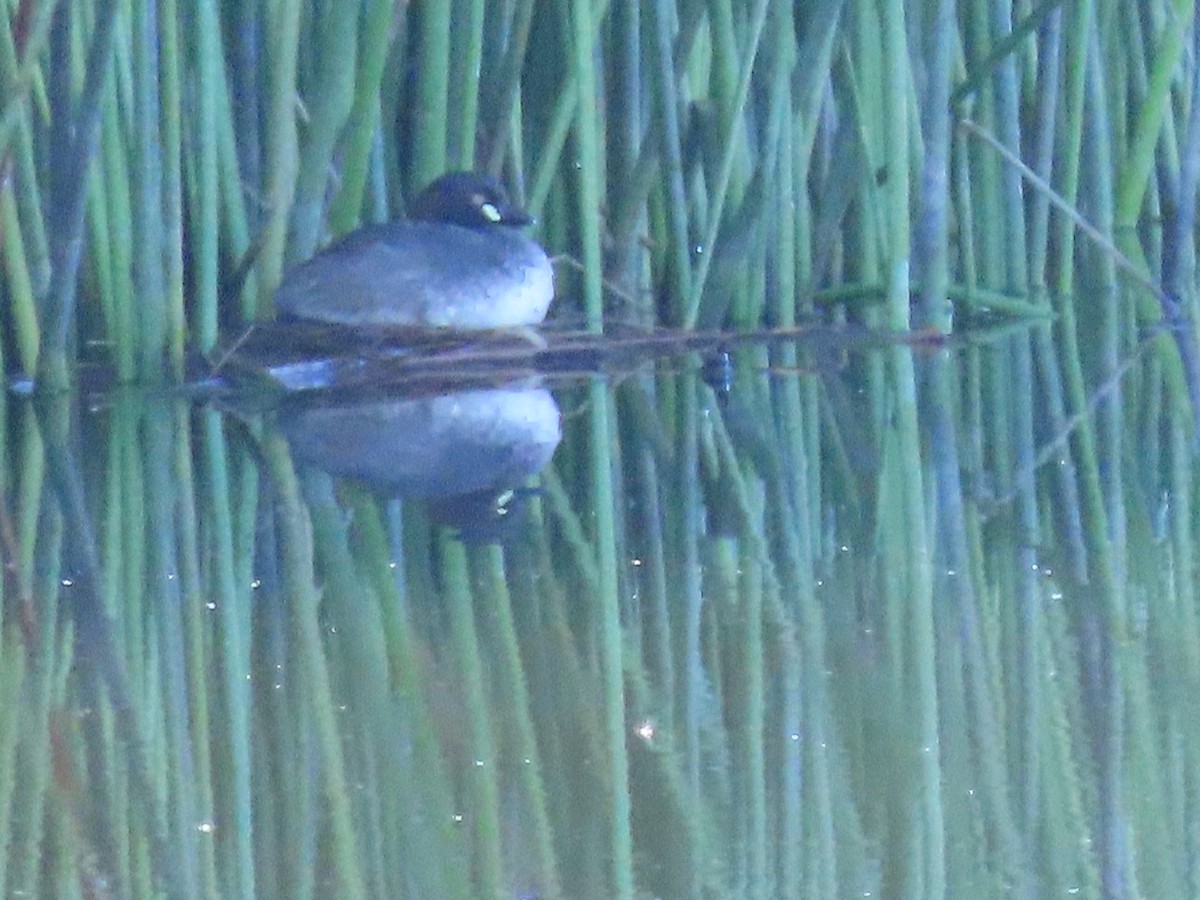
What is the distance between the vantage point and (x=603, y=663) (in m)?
1.29

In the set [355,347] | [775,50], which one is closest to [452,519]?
[355,347]

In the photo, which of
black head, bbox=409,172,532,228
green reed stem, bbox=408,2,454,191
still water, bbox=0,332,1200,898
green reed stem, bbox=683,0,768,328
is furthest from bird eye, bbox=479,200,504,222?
still water, bbox=0,332,1200,898

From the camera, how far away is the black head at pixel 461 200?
2730 mm

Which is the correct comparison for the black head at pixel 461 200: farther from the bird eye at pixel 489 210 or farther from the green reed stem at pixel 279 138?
the green reed stem at pixel 279 138

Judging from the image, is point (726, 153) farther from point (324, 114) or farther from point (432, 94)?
point (324, 114)

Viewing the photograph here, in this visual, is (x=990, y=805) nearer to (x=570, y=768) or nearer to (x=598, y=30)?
(x=570, y=768)

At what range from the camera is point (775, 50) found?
2818 mm

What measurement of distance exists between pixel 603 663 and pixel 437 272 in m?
1.47

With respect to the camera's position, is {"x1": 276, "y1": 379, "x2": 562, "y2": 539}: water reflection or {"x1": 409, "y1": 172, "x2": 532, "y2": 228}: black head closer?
{"x1": 276, "y1": 379, "x2": 562, "y2": 539}: water reflection

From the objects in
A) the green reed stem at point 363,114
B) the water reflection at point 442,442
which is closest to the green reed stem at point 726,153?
the water reflection at point 442,442

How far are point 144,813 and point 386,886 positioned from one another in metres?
0.17

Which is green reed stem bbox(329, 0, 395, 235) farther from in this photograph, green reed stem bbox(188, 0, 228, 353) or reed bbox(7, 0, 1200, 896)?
green reed stem bbox(188, 0, 228, 353)

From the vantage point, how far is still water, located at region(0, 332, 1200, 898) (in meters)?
0.97

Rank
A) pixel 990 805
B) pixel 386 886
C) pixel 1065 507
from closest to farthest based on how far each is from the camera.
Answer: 1. pixel 386 886
2. pixel 990 805
3. pixel 1065 507
